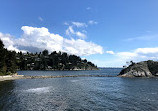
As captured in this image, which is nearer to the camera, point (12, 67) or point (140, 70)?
point (12, 67)

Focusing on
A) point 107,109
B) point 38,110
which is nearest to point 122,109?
point 107,109

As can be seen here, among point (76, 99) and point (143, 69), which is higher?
point (143, 69)

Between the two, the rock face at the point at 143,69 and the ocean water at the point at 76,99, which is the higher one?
the rock face at the point at 143,69

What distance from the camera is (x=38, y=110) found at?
25.7m

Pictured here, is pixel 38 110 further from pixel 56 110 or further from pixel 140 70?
pixel 140 70

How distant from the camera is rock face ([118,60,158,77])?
116125 mm

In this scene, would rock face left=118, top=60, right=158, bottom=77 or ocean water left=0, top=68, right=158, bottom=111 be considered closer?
ocean water left=0, top=68, right=158, bottom=111

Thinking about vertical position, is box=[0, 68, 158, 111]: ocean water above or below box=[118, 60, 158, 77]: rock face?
below

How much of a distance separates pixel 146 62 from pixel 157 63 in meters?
9.46

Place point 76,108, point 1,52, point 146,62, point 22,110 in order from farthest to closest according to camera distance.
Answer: point 146,62 → point 1,52 → point 76,108 → point 22,110

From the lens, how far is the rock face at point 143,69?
116 m

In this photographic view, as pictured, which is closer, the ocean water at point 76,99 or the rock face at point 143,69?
the ocean water at point 76,99

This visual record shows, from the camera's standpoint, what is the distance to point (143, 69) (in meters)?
118

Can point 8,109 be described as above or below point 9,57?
below
